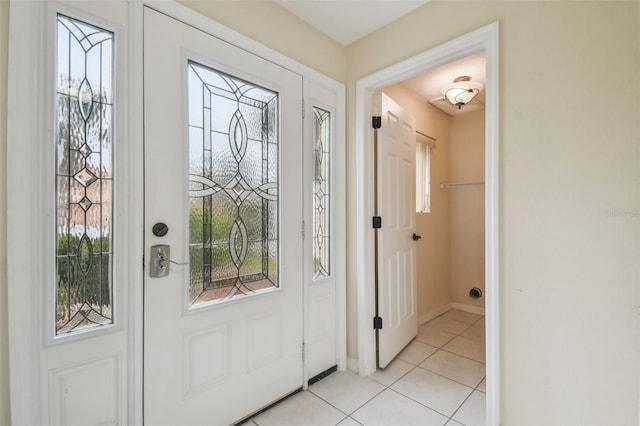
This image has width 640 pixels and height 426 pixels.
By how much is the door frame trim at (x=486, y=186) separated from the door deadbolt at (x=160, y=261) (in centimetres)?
129

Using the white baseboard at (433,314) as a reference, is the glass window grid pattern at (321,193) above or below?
above

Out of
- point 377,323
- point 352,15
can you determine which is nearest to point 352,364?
point 377,323

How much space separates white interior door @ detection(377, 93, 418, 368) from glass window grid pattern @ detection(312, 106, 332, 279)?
0.39 meters

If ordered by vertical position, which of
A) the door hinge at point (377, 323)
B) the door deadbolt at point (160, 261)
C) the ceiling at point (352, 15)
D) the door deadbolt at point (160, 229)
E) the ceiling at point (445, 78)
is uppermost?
the ceiling at point (352, 15)

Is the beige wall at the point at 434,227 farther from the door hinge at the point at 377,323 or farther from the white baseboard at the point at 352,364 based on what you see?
the white baseboard at the point at 352,364

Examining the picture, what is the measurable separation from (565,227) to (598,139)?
40cm

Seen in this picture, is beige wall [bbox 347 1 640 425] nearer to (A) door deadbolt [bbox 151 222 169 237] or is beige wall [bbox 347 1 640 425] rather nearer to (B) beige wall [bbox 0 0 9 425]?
(A) door deadbolt [bbox 151 222 169 237]

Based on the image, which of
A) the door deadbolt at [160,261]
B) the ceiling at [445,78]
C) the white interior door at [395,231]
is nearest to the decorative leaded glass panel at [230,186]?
the door deadbolt at [160,261]

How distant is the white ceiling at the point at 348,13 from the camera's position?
70.6 inches

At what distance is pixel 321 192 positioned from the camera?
2.11 meters

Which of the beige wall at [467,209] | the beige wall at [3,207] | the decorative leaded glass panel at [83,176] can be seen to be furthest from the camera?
the beige wall at [467,209]

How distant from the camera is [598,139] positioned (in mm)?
1267

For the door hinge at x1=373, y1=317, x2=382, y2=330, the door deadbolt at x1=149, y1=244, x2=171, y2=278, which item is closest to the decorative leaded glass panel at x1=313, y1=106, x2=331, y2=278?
the door hinge at x1=373, y1=317, x2=382, y2=330

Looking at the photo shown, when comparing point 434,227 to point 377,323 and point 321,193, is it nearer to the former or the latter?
point 377,323
